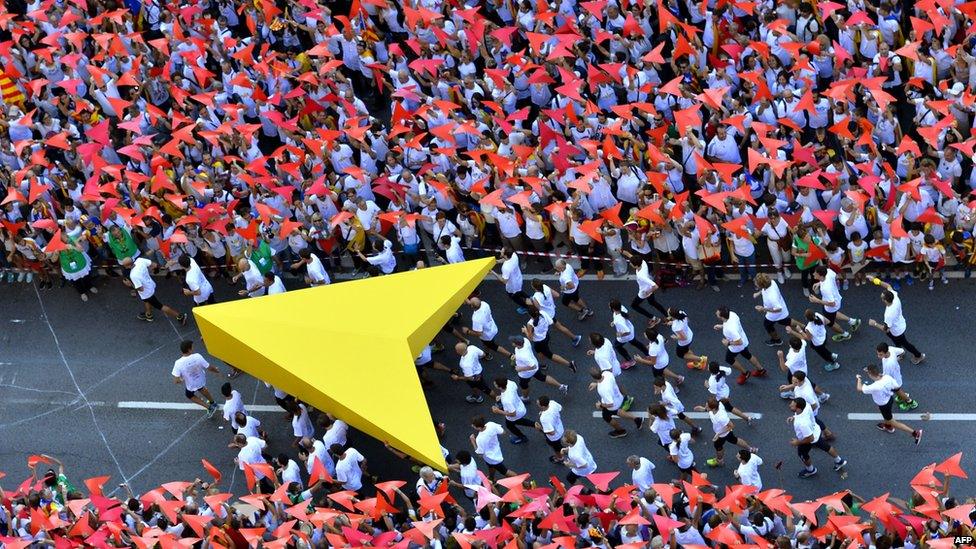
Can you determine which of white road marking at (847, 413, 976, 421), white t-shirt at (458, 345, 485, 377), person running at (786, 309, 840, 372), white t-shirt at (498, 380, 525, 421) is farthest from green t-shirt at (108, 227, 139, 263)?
white road marking at (847, 413, 976, 421)

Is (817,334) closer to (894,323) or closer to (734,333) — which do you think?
(894,323)

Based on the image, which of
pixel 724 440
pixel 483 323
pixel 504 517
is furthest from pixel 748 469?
pixel 483 323

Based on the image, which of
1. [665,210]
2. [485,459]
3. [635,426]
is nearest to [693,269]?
[665,210]

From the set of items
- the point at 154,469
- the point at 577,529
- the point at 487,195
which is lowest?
the point at 154,469

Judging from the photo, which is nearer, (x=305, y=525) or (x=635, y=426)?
(x=305, y=525)

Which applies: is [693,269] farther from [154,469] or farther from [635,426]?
[154,469]

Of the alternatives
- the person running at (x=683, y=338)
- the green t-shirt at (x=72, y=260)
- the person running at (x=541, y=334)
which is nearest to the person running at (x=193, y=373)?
the green t-shirt at (x=72, y=260)
